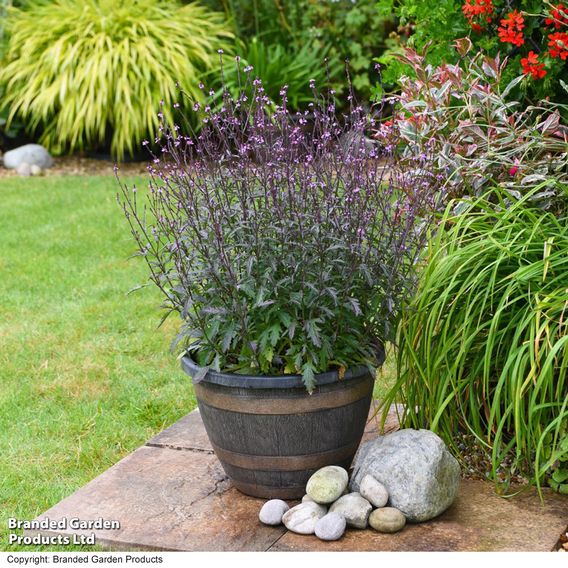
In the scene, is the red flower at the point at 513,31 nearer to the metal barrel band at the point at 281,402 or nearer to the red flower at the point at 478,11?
the red flower at the point at 478,11

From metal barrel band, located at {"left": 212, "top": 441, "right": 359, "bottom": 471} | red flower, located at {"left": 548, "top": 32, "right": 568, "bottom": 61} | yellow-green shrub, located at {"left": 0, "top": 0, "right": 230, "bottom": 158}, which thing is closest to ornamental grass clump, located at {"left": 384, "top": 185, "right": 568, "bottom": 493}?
metal barrel band, located at {"left": 212, "top": 441, "right": 359, "bottom": 471}

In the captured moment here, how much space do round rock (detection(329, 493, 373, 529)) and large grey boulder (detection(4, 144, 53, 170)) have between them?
6.99 metres

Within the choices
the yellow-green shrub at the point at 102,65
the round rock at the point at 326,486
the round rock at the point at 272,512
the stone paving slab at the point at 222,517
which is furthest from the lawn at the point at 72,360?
the yellow-green shrub at the point at 102,65

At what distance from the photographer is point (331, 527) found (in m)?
2.62

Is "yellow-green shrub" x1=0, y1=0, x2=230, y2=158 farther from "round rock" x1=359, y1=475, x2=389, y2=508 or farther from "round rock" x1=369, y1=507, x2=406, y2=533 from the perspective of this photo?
"round rock" x1=369, y1=507, x2=406, y2=533

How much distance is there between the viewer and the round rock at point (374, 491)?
8.84ft

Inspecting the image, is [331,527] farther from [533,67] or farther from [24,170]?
[24,170]

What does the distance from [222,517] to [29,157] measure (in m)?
6.84

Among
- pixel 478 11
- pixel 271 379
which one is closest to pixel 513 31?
pixel 478 11

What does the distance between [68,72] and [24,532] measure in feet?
22.6
